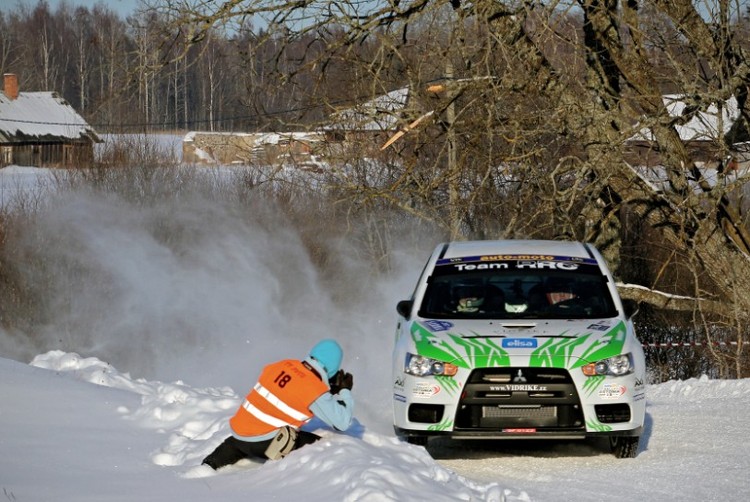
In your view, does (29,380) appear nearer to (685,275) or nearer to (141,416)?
(141,416)

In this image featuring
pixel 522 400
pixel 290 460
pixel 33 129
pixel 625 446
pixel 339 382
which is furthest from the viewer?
pixel 33 129

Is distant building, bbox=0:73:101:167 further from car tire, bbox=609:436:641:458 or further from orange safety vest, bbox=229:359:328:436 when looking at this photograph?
orange safety vest, bbox=229:359:328:436

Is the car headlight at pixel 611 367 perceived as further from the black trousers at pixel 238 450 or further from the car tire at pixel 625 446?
the black trousers at pixel 238 450

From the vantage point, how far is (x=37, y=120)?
225ft

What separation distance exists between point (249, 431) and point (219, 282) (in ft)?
70.6

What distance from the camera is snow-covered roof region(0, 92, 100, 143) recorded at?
218ft

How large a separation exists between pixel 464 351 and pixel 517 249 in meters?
1.92

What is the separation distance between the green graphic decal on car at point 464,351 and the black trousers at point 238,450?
1.45 metres

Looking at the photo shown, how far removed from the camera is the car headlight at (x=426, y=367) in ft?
26.9

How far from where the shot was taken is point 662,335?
2430 cm

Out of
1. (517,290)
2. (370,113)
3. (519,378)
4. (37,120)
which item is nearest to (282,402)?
(519,378)

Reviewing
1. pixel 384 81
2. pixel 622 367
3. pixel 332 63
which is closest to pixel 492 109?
pixel 384 81

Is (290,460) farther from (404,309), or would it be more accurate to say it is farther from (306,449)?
(404,309)

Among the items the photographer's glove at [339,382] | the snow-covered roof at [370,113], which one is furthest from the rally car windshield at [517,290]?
the snow-covered roof at [370,113]
